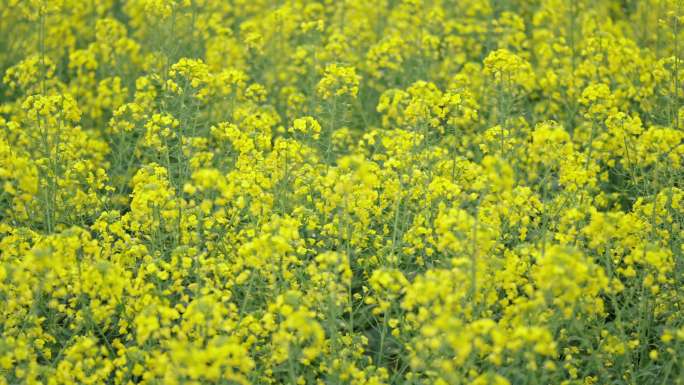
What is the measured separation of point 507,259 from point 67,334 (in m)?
2.58

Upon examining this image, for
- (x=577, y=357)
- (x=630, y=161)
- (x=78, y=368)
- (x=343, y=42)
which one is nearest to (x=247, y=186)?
(x=78, y=368)

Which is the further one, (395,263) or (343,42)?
(343,42)

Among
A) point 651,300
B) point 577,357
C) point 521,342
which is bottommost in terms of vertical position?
point 577,357

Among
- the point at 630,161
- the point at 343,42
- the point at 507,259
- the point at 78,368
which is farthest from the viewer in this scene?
the point at 343,42

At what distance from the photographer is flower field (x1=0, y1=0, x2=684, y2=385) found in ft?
14.0

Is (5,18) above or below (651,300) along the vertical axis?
above

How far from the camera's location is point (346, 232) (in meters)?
5.04

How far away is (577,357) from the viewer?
5172 mm

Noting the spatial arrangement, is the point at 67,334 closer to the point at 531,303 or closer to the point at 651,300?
the point at 531,303

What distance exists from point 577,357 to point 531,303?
124 cm

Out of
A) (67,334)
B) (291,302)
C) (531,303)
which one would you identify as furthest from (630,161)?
(67,334)

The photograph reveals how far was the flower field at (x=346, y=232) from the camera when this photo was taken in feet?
Result: 14.0

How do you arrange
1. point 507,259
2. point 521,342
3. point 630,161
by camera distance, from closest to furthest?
point 521,342, point 507,259, point 630,161

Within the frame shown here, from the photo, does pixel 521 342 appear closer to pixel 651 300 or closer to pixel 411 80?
pixel 651 300
